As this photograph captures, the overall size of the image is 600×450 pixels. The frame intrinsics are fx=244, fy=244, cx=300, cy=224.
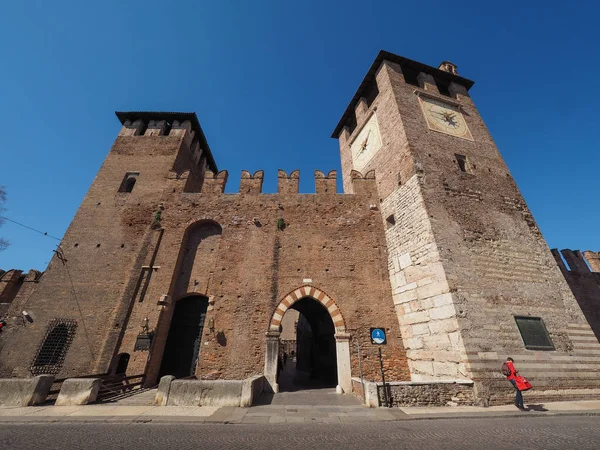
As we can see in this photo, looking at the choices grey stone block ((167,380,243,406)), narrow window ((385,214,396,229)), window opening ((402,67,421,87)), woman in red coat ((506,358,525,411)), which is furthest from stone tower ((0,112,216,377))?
window opening ((402,67,421,87))

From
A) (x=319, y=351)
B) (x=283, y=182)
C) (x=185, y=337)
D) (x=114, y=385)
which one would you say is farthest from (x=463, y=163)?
(x=114, y=385)

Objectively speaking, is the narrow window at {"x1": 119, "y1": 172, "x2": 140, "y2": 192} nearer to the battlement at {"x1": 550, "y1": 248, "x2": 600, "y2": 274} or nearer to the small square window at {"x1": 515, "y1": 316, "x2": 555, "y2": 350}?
the small square window at {"x1": 515, "y1": 316, "x2": 555, "y2": 350}

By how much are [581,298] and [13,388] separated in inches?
1017

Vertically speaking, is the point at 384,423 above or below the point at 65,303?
below

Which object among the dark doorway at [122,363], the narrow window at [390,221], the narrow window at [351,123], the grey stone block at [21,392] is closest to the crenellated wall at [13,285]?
the dark doorway at [122,363]

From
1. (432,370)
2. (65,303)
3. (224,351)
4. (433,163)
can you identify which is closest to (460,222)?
(433,163)

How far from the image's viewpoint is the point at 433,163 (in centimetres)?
1095

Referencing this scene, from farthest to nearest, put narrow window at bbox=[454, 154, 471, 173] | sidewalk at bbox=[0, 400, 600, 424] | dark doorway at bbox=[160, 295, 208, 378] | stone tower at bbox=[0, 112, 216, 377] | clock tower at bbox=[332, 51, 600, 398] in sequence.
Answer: narrow window at bbox=[454, 154, 471, 173] → dark doorway at bbox=[160, 295, 208, 378] → stone tower at bbox=[0, 112, 216, 377] → clock tower at bbox=[332, 51, 600, 398] → sidewalk at bbox=[0, 400, 600, 424]

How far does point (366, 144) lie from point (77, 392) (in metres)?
16.0

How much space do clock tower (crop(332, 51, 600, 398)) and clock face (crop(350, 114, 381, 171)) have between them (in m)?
0.17

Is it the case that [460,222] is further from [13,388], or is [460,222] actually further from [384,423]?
[13,388]

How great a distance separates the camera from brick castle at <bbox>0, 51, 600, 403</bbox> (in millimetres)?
8016

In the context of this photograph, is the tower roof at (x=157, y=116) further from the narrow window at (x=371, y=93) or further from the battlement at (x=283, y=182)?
the narrow window at (x=371, y=93)

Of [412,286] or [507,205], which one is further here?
[507,205]
